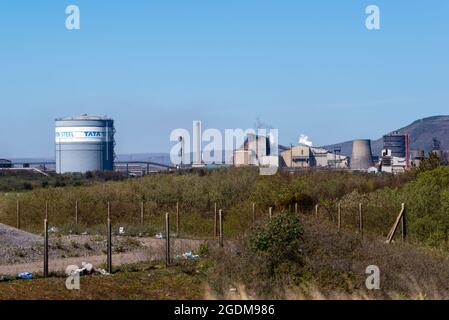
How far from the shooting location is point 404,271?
16.8 metres

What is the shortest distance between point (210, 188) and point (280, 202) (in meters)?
10.1

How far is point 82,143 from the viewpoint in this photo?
105125mm

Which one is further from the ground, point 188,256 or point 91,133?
point 91,133

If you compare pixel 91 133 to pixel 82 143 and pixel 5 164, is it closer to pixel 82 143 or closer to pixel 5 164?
pixel 82 143

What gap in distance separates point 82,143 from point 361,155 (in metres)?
42.6

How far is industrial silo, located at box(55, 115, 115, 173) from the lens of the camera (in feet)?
344

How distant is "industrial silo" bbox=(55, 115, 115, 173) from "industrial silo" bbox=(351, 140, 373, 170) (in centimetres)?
3804

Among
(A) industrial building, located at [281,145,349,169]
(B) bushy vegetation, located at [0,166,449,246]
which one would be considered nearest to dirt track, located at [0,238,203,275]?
(B) bushy vegetation, located at [0,166,449,246]

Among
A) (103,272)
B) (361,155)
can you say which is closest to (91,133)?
(361,155)

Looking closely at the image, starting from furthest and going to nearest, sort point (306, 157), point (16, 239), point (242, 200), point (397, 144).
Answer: point (397, 144), point (306, 157), point (242, 200), point (16, 239)

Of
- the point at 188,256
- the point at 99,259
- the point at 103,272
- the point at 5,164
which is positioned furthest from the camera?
the point at 5,164
